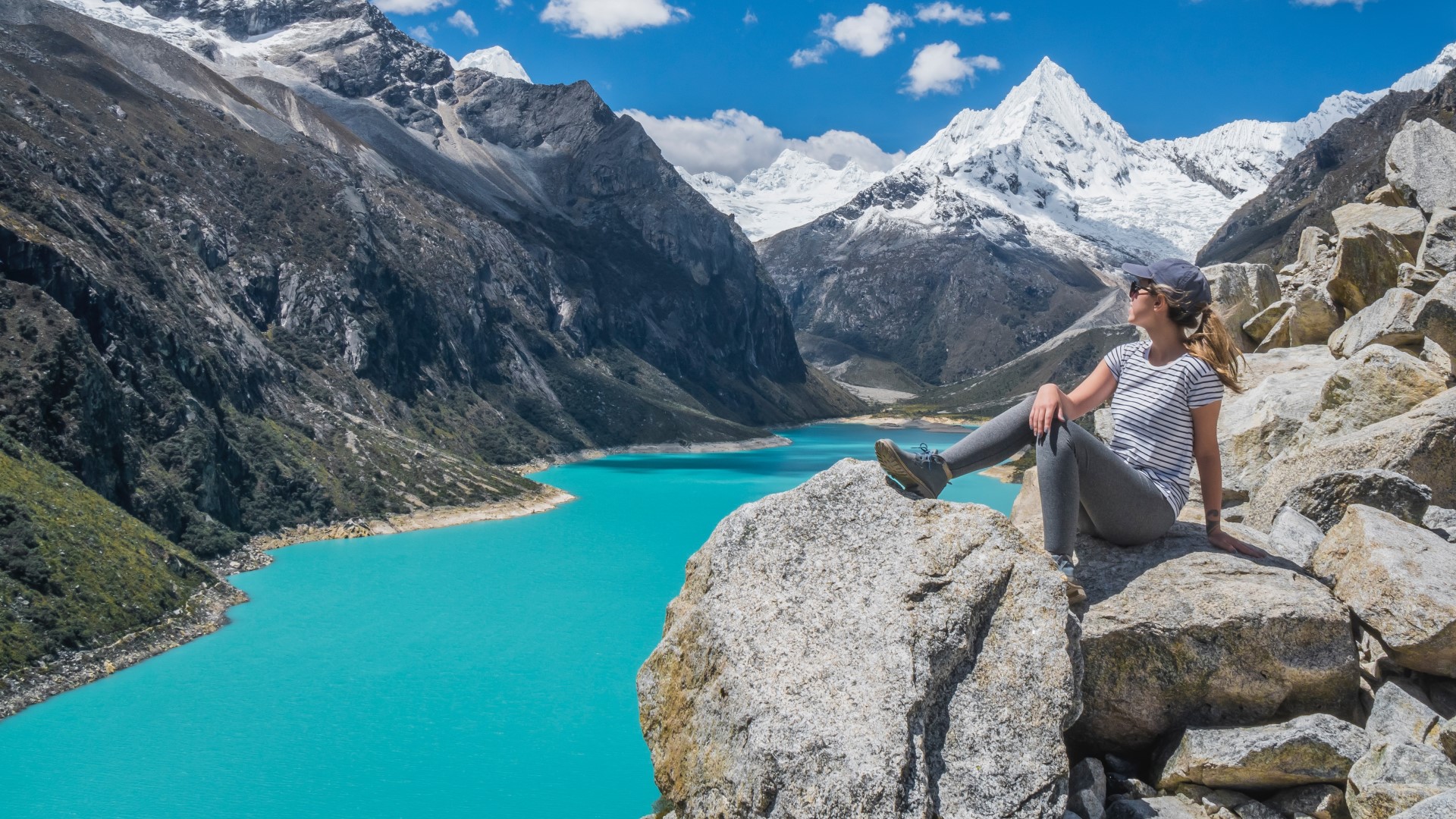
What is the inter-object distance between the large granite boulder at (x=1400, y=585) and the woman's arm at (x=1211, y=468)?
0.68m

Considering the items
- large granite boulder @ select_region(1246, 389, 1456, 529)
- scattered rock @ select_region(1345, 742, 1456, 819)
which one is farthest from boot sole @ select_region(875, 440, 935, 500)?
large granite boulder @ select_region(1246, 389, 1456, 529)

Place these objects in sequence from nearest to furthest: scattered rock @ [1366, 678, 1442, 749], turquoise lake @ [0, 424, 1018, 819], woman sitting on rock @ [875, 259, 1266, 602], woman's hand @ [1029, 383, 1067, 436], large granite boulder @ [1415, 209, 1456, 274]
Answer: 1. scattered rock @ [1366, 678, 1442, 749]
2. woman's hand @ [1029, 383, 1067, 436]
3. woman sitting on rock @ [875, 259, 1266, 602]
4. large granite boulder @ [1415, 209, 1456, 274]
5. turquoise lake @ [0, 424, 1018, 819]

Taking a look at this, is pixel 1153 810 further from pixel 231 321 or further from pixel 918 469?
pixel 231 321

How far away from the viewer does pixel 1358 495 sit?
10273mm

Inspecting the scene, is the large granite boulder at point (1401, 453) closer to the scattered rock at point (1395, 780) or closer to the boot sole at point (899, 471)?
the scattered rock at point (1395, 780)

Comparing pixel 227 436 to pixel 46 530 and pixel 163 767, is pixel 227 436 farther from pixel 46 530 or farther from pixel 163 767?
pixel 163 767

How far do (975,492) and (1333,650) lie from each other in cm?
10877

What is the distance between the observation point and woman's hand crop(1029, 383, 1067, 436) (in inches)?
306

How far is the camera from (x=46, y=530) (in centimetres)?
4725

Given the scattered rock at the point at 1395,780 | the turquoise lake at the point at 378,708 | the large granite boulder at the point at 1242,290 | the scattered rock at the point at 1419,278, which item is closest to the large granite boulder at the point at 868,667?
the scattered rock at the point at 1395,780

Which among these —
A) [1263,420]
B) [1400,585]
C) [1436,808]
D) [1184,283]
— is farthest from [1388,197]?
[1436,808]

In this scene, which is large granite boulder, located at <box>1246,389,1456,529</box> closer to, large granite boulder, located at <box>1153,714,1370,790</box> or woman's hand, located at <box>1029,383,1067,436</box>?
large granite boulder, located at <box>1153,714,1370,790</box>

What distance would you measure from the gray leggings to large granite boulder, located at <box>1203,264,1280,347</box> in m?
19.9

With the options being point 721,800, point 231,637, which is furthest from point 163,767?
point 721,800
